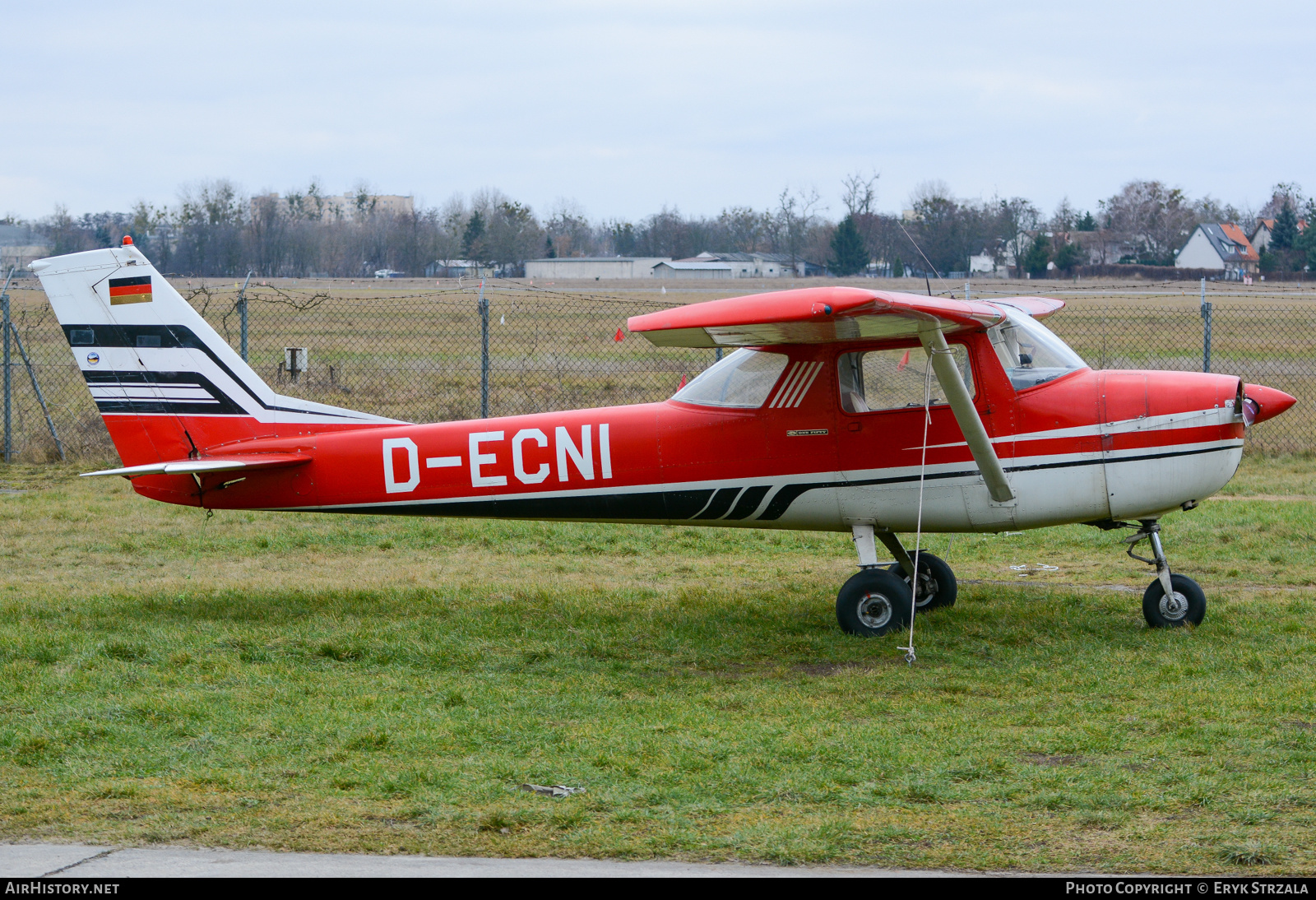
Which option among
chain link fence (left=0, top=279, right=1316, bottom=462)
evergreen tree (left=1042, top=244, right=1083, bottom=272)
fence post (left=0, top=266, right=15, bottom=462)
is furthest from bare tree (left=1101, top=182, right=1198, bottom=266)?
fence post (left=0, top=266, right=15, bottom=462)

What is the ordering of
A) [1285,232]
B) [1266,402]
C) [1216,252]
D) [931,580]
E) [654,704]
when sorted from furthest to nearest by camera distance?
1. [1216,252]
2. [1285,232]
3. [931,580]
4. [1266,402]
5. [654,704]

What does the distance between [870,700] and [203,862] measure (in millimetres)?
3633

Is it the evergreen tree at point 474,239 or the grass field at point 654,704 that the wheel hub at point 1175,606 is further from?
the evergreen tree at point 474,239

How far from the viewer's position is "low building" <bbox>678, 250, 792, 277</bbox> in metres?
90.9

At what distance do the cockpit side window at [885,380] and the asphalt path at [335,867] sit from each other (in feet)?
14.2

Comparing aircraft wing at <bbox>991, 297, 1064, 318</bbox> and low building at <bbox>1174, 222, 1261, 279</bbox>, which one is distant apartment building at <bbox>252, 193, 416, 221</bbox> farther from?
aircraft wing at <bbox>991, 297, 1064, 318</bbox>

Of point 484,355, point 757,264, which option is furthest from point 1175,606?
point 757,264

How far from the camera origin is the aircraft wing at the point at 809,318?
6.65 metres

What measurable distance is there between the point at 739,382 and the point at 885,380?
3.29 feet

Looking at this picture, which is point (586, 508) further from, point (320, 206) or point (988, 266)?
point (320, 206)

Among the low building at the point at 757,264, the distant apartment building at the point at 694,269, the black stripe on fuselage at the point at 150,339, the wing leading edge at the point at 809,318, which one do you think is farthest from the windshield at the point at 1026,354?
the distant apartment building at the point at 694,269

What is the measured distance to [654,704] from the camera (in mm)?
6633

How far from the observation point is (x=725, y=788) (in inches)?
206

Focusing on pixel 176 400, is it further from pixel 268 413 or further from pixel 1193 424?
pixel 1193 424
